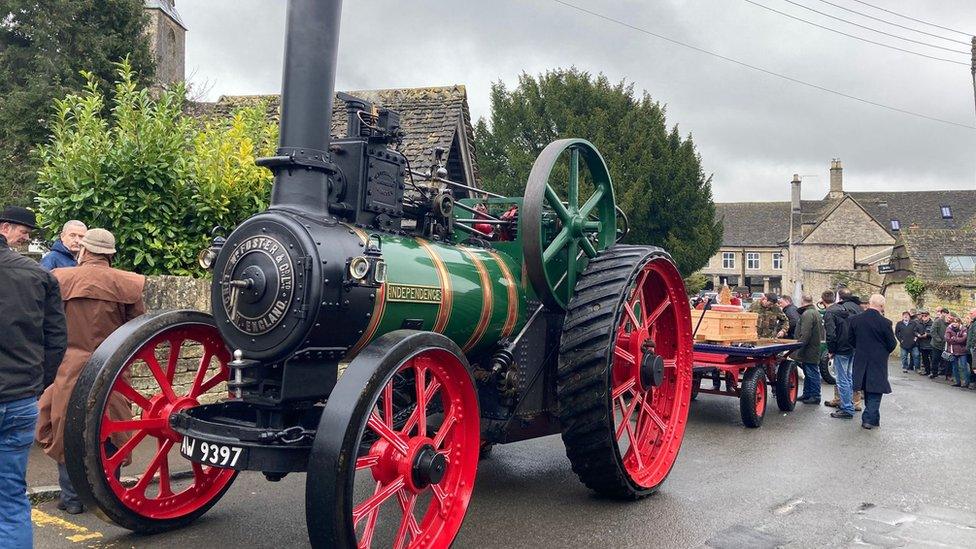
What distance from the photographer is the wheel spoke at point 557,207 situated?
5.39 meters

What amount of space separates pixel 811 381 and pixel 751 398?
3.19m

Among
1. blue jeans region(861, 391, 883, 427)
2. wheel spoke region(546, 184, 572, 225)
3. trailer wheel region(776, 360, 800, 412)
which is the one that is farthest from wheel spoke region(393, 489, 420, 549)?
trailer wheel region(776, 360, 800, 412)

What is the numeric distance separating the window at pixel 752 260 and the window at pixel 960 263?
33.1 m

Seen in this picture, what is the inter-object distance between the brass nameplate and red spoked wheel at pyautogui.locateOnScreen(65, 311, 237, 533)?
118 cm

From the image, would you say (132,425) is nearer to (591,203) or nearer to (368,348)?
(368,348)

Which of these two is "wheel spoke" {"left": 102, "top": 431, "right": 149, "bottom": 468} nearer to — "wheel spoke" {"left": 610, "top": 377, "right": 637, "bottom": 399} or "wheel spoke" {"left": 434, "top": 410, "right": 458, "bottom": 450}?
"wheel spoke" {"left": 434, "top": 410, "right": 458, "bottom": 450}

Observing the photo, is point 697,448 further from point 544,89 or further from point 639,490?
point 544,89

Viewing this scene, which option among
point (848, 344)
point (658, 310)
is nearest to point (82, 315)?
point (658, 310)

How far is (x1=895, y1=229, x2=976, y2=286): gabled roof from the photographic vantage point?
2544 cm

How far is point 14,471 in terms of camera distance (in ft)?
11.3

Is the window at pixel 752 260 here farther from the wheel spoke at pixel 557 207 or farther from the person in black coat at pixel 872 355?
the wheel spoke at pixel 557 207

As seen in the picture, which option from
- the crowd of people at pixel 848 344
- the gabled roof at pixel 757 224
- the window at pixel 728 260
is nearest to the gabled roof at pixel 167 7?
the crowd of people at pixel 848 344

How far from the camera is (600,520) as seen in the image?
494 cm

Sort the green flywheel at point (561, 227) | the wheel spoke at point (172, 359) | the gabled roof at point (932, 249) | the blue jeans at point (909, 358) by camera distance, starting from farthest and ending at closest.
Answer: the gabled roof at point (932, 249)
the blue jeans at point (909, 358)
the green flywheel at point (561, 227)
the wheel spoke at point (172, 359)
